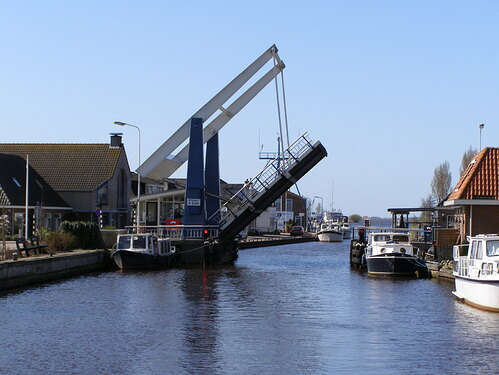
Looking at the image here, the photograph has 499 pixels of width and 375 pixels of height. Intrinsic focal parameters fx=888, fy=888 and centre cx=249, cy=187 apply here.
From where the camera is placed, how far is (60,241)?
133ft

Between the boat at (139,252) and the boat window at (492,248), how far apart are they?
18740mm

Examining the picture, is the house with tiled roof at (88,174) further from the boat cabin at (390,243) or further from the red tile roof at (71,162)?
the boat cabin at (390,243)

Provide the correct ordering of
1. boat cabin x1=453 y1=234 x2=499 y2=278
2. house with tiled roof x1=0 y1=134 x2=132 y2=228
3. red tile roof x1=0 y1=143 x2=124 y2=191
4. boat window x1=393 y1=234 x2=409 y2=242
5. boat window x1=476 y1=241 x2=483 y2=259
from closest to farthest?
boat cabin x1=453 y1=234 x2=499 y2=278 < boat window x1=476 y1=241 x2=483 y2=259 < boat window x1=393 y1=234 x2=409 y2=242 < house with tiled roof x1=0 y1=134 x2=132 y2=228 < red tile roof x1=0 y1=143 x2=124 y2=191

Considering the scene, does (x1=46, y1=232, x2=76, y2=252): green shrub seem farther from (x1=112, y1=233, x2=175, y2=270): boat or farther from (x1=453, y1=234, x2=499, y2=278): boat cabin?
(x1=453, y1=234, x2=499, y2=278): boat cabin

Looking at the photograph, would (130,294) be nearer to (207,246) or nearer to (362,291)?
(362,291)

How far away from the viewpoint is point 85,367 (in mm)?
17688

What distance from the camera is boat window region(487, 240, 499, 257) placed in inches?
1029

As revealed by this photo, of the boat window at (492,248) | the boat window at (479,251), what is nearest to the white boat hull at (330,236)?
the boat window at (479,251)

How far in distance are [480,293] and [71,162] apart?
41.0m

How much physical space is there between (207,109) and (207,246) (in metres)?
6.71

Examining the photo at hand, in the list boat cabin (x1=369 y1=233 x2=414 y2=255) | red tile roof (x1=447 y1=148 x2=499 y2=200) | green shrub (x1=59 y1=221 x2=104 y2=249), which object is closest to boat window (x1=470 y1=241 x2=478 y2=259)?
red tile roof (x1=447 y1=148 x2=499 y2=200)

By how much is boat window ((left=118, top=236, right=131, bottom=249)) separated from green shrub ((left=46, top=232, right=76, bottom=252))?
7.69 ft

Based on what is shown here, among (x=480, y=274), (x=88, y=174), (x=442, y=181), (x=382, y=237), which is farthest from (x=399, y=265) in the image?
(x=442, y=181)

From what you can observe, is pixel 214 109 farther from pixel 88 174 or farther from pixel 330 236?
pixel 330 236
